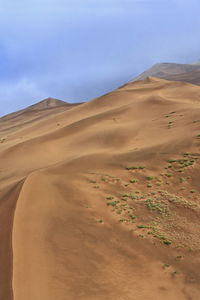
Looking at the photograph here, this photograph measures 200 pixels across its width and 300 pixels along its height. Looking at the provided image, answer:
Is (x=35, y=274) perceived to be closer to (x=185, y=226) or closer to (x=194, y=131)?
(x=185, y=226)

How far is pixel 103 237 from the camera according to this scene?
7.29 meters

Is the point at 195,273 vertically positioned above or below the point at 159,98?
below

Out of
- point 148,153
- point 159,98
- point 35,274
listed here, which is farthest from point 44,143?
point 35,274

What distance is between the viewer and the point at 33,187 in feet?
31.0

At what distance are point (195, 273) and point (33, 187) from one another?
5.60m

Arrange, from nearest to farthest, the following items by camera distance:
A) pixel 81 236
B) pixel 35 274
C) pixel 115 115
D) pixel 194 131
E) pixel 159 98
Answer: pixel 35 274, pixel 81 236, pixel 194 131, pixel 115 115, pixel 159 98

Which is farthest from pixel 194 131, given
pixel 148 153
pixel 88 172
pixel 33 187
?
pixel 33 187

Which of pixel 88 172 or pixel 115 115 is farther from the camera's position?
pixel 115 115

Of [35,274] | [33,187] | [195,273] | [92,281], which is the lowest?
[195,273]

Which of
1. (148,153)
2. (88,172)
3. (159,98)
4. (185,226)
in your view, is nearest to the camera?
(185,226)

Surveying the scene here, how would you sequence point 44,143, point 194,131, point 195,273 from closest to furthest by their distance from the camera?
point 195,273, point 194,131, point 44,143

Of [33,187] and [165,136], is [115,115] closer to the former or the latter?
[165,136]

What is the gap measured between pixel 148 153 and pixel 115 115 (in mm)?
12157

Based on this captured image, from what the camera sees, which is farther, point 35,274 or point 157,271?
point 157,271
